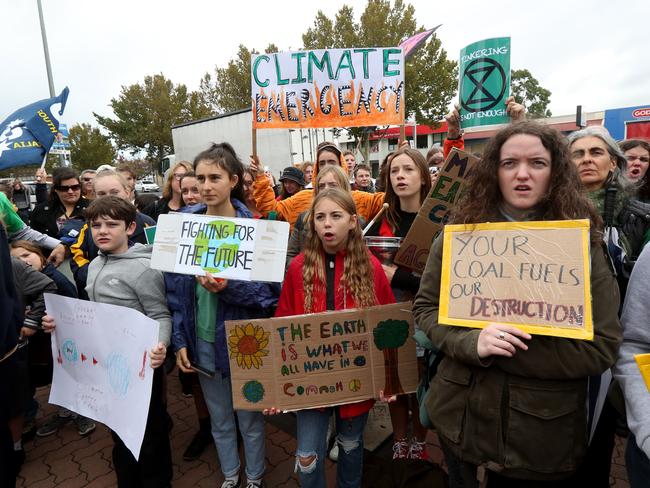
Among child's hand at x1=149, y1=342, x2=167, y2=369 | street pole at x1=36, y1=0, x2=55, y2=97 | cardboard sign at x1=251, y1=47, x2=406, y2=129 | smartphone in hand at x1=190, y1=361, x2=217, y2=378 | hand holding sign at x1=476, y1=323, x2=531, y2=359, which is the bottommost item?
smartphone in hand at x1=190, y1=361, x2=217, y2=378

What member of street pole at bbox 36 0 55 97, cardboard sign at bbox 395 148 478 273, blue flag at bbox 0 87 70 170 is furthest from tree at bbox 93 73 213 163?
cardboard sign at bbox 395 148 478 273

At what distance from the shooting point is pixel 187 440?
3.36 m

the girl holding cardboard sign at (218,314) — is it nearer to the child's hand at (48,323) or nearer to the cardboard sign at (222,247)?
the cardboard sign at (222,247)

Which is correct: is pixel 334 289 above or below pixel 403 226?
below

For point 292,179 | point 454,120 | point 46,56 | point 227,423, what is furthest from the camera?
point 46,56

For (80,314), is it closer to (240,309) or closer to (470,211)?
(240,309)

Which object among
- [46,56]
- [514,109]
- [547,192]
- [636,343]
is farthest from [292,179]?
[46,56]

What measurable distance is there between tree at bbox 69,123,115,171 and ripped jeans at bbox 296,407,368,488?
111ft

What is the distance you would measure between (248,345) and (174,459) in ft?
5.51

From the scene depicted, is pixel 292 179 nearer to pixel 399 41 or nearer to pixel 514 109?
pixel 514 109

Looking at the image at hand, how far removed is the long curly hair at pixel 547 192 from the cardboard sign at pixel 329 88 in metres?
2.30

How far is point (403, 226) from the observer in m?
2.82

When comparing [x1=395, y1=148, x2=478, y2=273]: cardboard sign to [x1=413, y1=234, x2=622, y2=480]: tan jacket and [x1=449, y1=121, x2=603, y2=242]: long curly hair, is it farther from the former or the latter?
[x1=413, y1=234, x2=622, y2=480]: tan jacket

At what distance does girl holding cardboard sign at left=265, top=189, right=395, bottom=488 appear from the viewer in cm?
222
